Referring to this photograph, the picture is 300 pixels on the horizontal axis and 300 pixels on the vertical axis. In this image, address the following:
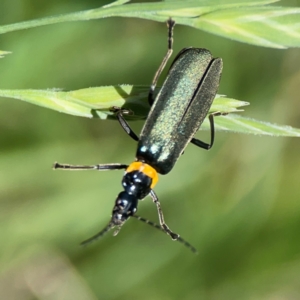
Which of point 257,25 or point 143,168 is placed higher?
point 257,25

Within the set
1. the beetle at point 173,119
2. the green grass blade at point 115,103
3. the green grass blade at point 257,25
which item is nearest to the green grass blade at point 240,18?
the green grass blade at point 257,25

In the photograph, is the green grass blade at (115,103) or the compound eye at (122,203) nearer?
the green grass blade at (115,103)

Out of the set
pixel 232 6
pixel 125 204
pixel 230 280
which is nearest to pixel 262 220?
pixel 230 280

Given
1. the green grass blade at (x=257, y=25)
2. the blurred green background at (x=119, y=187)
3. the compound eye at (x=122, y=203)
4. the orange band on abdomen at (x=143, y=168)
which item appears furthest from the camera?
the blurred green background at (x=119, y=187)

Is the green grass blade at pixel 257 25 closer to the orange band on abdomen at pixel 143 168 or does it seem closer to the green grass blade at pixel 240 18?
the green grass blade at pixel 240 18

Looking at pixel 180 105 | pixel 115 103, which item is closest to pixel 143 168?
pixel 180 105

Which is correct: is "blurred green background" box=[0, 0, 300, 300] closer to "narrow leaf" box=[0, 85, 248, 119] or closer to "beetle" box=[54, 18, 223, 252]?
"beetle" box=[54, 18, 223, 252]

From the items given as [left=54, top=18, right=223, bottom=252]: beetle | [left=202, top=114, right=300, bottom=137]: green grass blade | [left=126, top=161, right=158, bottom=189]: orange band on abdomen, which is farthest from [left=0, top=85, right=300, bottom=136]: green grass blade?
[left=126, top=161, right=158, bottom=189]: orange band on abdomen

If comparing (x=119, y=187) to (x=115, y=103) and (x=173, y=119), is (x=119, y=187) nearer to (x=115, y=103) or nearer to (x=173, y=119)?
(x=173, y=119)
